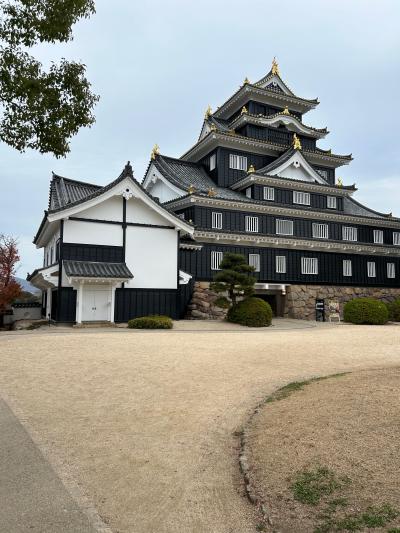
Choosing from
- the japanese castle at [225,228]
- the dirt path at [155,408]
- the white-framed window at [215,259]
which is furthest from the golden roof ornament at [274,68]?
the dirt path at [155,408]

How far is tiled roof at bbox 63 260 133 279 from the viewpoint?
70.9 feet

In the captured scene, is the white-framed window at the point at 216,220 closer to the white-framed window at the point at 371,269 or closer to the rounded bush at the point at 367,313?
the rounded bush at the point at 367,313

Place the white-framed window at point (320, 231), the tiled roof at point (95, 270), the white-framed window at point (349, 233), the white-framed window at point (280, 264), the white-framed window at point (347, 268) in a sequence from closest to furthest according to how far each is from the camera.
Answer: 1. the tiled roof at point (95, 270)
2. the white-framed window at point (280, 264)
3. the white-framed window at point (320, 231)
4. the white-framed window at point (347, 268)
5. the white-framed window at point (349, 233)

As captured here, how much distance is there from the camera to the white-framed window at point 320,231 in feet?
114

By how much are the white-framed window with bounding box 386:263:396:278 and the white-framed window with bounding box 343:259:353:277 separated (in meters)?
4.24

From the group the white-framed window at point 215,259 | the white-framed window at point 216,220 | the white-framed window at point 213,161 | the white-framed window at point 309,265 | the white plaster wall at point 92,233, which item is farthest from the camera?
the white-framed window at point 213,161

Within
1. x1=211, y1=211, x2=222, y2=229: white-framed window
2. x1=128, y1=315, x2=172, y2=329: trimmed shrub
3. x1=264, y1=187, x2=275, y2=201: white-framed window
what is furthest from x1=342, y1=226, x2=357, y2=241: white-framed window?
x1=128, y1=315, x2=172, y2=329: trimmed shrub

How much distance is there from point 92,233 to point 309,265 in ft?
58.6

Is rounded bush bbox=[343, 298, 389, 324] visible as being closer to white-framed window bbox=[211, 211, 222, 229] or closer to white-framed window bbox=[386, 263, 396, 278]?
white-framed window bbox=[386, 263, 396, 278]

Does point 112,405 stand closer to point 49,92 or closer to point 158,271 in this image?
point 49,92

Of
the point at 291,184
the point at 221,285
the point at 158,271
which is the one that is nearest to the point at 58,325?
the point at 158,271

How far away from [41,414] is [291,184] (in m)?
30.1

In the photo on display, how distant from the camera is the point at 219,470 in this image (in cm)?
527

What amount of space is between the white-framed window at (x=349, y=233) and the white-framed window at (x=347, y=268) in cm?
222
